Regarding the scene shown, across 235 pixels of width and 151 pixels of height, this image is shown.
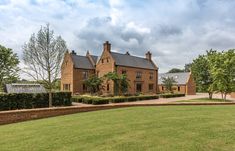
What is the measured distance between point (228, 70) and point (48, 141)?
1162 inches

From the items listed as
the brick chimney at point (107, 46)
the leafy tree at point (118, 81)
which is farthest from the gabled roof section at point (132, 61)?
the leafy tree at point (118, 81)

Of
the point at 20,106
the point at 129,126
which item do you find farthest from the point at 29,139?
the point at 20,106

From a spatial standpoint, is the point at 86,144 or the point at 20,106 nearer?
the point at 86,144

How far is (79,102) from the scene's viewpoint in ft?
95.5

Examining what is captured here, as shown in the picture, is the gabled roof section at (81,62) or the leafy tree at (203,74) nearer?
the leafy tree at (203,74)

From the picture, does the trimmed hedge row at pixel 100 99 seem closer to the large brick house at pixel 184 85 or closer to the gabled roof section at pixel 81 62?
the gabled roof section at pixel 81 62

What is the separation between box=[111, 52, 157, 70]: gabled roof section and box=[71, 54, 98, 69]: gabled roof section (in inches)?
222

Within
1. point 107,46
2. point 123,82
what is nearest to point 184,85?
point 123,82

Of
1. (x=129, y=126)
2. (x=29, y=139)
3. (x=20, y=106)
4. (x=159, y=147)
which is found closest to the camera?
(x=159, y=147)

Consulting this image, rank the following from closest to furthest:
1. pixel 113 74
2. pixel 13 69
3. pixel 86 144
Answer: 1. pixel 86 144
2. pixel 113 74
3. pixel 13 69

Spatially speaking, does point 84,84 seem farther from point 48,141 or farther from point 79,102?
point 48,141

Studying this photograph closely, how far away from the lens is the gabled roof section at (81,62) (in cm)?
4222

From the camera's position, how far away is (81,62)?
143 ft

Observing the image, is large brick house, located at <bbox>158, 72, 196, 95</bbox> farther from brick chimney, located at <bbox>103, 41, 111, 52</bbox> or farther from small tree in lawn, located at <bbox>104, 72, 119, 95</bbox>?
small tree in lawn, located at <bbox>104, 72, 119, 95</bbox>
